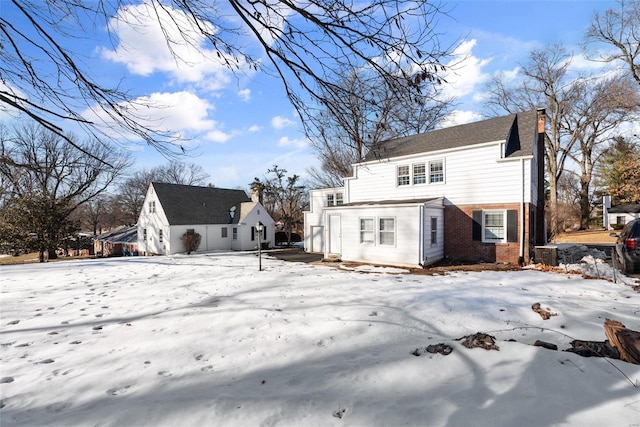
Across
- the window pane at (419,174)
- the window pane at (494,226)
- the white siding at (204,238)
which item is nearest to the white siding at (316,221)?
the window pane at (419,174)

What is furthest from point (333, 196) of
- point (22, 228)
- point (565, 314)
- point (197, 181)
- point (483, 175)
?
point (197, 181)

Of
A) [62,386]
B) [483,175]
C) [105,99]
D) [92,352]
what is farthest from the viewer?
[483,175]

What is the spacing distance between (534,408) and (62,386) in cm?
508

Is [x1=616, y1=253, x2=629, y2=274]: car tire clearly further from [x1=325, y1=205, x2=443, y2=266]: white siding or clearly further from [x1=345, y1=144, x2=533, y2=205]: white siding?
[x1=325, y1=205, x2=443, y2=266]: white siding

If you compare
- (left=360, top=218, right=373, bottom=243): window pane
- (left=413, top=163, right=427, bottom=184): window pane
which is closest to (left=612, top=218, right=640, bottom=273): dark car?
(left=413, top=163, right=427, bottom=184): window pane

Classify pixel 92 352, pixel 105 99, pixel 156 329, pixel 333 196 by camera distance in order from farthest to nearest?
pixel 333 196 < pixel 156 329 < pixel 92 352 < pixel 105 99

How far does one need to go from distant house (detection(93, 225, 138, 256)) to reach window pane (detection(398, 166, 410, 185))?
25974 millimetres

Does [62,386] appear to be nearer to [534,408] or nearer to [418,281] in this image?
[534,408]

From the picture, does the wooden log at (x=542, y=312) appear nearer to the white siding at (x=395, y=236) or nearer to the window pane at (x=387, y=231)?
the white siding at (x=395, y=236)

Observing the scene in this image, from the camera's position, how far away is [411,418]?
262cm

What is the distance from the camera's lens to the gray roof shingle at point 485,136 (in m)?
13.2

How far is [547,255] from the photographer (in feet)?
38.1

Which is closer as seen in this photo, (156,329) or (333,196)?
(156,329)

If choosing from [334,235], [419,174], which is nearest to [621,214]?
[419,174]
